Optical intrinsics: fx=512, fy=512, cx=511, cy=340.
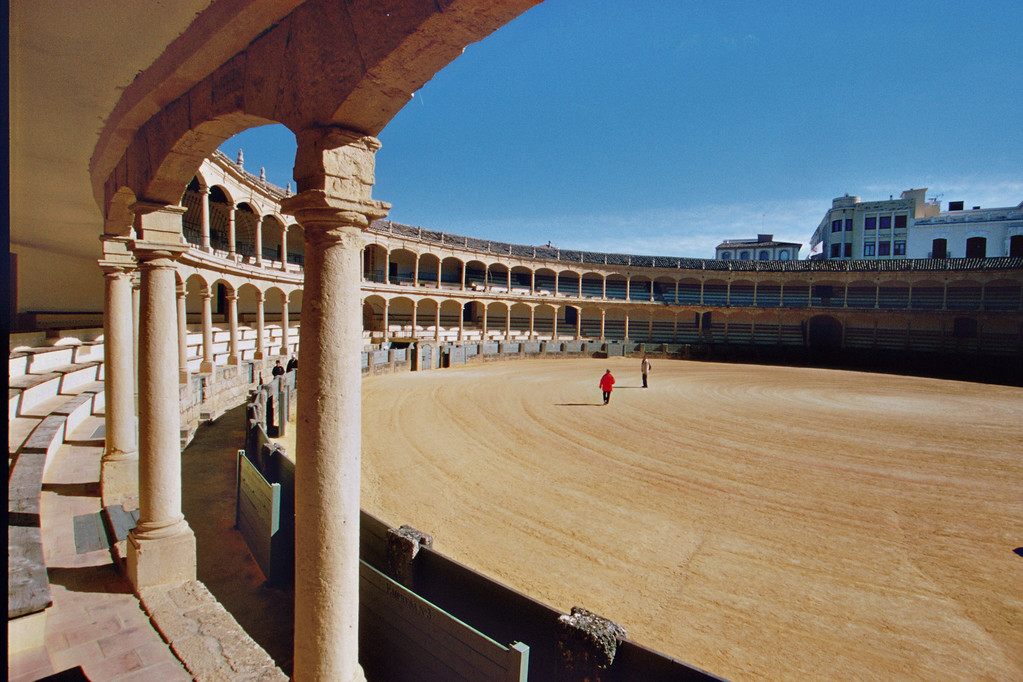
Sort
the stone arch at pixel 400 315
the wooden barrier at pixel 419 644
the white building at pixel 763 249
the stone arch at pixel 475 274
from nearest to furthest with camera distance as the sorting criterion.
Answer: the wooden barrier at pixel 419 644 < the stone arch at pixel 400 315 < the stone arch at pixel 475 274 < the white building at pixel 763 249

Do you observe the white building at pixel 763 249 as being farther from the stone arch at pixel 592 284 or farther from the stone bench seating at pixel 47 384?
the stone bench seating at pixel 47 384

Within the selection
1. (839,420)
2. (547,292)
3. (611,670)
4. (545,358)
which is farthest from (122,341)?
(547,292)

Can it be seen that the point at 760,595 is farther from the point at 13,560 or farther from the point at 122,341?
the point at 122,341

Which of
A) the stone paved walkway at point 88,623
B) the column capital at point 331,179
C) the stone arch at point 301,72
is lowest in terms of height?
the stone paved walkway at point 88,623

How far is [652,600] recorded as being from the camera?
17.3 feet

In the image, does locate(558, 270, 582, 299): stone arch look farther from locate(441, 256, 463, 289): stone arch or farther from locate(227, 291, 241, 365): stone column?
locate(227, 291, 241, 365): stone column

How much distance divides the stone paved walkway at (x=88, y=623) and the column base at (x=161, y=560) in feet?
0.58

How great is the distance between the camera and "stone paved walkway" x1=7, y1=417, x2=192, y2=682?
3.40 metres

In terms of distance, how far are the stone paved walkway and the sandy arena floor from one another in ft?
10.5

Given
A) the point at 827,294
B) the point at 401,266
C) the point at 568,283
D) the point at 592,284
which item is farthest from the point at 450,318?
the point at 827,294

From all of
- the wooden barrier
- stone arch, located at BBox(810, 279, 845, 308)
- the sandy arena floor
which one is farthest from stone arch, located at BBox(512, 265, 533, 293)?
the wooden barrier

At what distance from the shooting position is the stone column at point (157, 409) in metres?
4.45

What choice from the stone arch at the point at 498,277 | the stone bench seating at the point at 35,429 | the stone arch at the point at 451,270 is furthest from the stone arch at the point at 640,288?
Result: the stone bench seating at the point at 35,429

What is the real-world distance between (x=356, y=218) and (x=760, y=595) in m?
5.45
